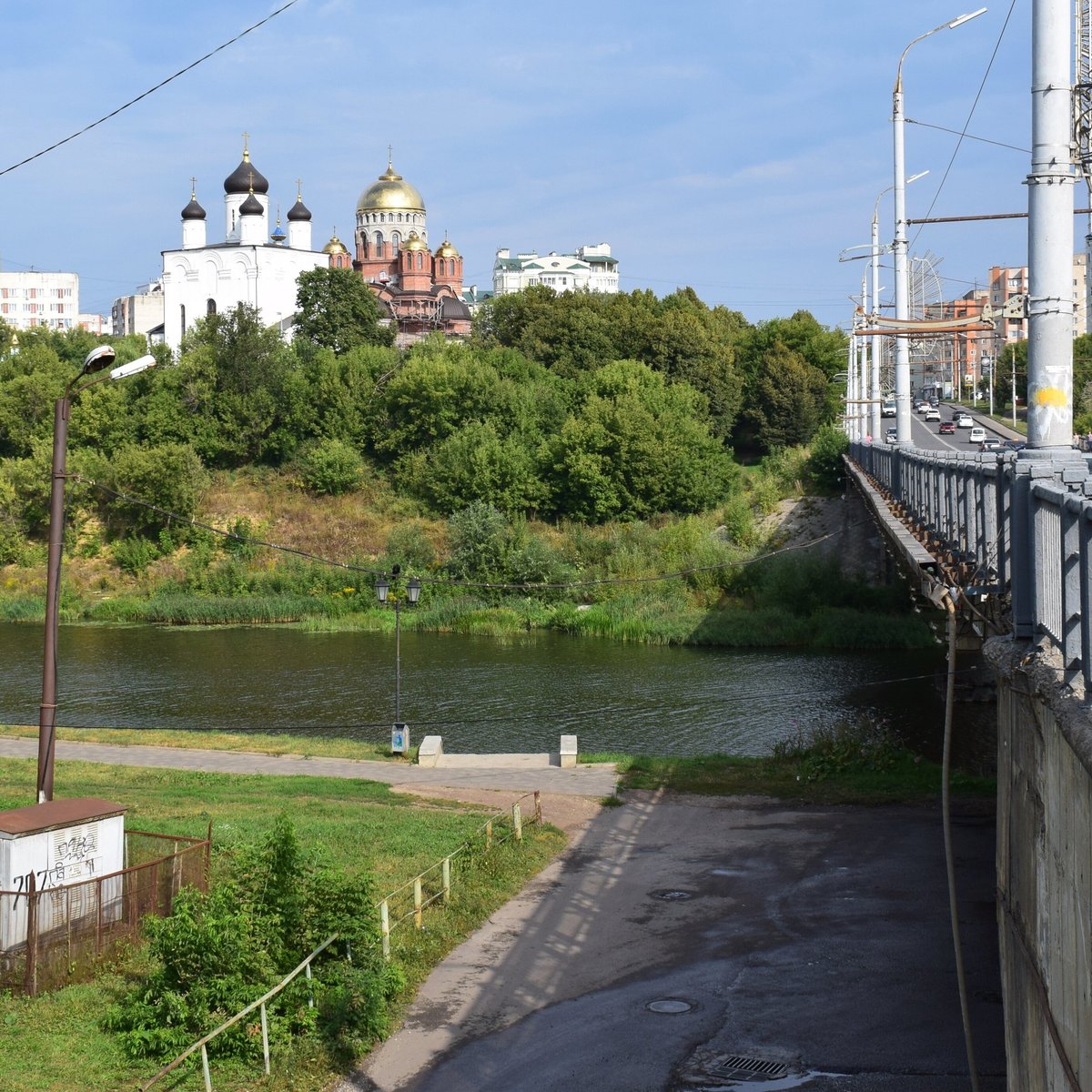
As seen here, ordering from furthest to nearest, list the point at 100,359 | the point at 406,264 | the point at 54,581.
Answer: the point at 406,264 < the point at 54,581 < the point at 100,359

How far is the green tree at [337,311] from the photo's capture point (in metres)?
75.6

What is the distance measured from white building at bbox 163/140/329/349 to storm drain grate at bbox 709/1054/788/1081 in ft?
251

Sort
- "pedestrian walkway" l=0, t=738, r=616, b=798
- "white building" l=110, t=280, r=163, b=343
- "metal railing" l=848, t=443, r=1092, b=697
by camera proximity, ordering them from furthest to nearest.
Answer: "white building" l=110, t=280, r=163, b=343 → "pedestrian walkway" l=0, t=738, r=616, b=798 → "metal railing" l=848, t=443, r=1092, b=697

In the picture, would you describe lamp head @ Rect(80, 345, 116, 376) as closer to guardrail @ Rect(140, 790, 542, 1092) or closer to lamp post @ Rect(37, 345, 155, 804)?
lamp post @ Rect(37, 345, 155, 804)

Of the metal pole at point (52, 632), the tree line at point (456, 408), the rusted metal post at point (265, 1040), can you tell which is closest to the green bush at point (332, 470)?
the tree line at point (456, 408)

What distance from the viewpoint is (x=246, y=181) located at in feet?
276

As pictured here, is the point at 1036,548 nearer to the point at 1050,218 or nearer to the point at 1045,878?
the point at 1045,878

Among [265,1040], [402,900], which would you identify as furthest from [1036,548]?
[402,900]

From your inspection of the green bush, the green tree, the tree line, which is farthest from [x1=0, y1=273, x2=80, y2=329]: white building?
the green bush

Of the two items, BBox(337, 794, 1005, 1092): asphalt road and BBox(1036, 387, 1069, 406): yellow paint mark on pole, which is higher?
BBox(1036, 387, 1069, 406): yellow paint mark on pole

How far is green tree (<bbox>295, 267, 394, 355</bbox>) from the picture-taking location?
75562mm

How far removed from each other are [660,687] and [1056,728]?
28228 mm

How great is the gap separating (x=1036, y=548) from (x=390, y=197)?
317 feet

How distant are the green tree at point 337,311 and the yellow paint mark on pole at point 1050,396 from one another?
67196mm
